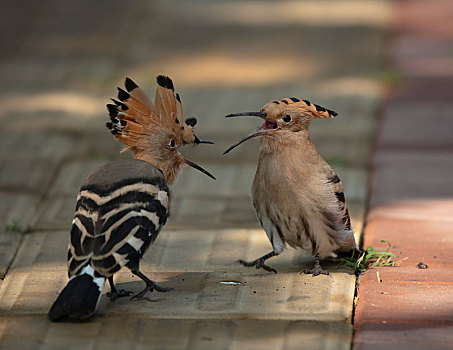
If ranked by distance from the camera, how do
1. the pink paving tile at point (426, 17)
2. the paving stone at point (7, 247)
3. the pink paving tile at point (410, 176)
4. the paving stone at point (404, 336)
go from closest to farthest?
the paving stone at point (404, 336) < the paving stone at point (7, 247) < the pink paving tile at point (410, 176) < the pink paving tile at point (426, 17)

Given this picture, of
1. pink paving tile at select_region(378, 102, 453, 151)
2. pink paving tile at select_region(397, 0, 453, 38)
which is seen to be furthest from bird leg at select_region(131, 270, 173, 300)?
pink paving tile at select_region(397, 0, 453, 38)

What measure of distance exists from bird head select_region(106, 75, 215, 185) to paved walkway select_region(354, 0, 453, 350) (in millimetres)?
1290

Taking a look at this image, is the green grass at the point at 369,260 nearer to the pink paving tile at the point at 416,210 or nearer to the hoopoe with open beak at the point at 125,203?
the pink paving tile at the point at 416,210

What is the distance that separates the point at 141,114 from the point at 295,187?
3.04 feet

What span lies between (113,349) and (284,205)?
1.31m

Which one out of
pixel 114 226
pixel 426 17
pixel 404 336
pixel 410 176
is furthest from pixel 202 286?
pixel 426 17

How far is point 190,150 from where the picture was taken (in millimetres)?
7445

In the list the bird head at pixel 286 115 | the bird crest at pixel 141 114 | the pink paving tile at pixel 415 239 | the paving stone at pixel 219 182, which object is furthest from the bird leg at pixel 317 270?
the paving stone at pixel 219 182

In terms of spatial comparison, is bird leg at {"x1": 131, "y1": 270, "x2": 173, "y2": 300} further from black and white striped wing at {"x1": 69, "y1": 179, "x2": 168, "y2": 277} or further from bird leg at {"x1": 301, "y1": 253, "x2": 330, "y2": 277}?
bird leg at {"x1": 301, "y1": 253, "x2": 330, "y2": 277}

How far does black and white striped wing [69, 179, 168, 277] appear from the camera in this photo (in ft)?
13.7

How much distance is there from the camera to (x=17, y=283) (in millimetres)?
4840

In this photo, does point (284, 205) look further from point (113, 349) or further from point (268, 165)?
point (113, 349)

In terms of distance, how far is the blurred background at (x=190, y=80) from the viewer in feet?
21.4

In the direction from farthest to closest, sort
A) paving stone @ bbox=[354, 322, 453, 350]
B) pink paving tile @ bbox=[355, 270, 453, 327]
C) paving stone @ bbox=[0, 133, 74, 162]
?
paving stone @ bbox=[0, 133, 74, 162], pink paving tile @ bbox=[355, 270, 453, 327], paving stone @ bbox=[354, 322, 453, 350]
